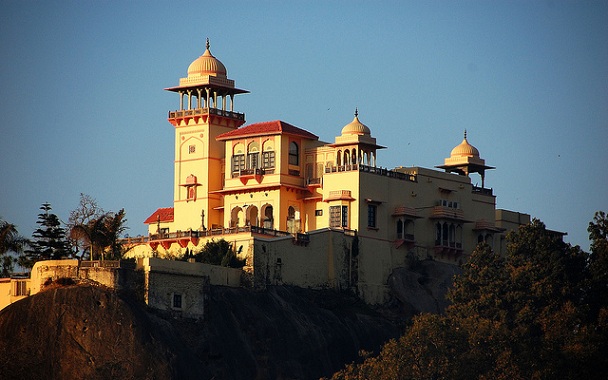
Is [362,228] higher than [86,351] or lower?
higher

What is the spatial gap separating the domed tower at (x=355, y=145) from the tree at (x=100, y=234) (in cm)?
1564

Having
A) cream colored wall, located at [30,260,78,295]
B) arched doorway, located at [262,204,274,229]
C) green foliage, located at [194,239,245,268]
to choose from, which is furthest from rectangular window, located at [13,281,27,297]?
arched doorway, located at [262,204,274,229]

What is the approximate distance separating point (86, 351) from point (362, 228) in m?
24.1

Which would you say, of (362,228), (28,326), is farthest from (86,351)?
(362,228)

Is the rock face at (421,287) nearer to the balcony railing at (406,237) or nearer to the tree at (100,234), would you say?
the balcony railing at (406,237)

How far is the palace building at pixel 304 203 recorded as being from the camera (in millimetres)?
114312

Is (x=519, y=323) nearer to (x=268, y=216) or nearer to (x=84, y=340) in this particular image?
(x=268, y=216)

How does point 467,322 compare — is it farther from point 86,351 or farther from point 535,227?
point 86,351

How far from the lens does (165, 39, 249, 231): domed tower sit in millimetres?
122438

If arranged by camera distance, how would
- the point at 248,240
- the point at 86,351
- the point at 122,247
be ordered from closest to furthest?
1. the point at 86,351
2. the point at 248,240
3. the point at 122,247

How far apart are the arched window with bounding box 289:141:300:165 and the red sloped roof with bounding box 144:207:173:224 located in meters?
10.5

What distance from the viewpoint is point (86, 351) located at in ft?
322

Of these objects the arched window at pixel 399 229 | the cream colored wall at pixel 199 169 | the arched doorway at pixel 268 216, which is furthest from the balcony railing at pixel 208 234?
the arched window at pixel 399 229

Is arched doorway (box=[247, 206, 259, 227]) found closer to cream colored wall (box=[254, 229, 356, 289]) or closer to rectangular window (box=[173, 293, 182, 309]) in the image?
cream colored wall (box=[254, 229, 356, 289])
